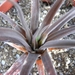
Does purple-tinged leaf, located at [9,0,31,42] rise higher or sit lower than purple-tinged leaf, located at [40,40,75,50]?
higher

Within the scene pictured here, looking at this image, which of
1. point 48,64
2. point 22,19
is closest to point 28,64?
point 48,64

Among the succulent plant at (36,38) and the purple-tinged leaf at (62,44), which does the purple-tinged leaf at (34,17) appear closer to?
the succulent plant at (36,38)

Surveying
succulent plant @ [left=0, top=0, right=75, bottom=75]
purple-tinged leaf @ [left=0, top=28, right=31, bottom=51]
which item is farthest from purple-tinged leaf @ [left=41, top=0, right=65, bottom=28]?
purple-tinged leaf @ [left=0, top=28, right=31, bottom=51]

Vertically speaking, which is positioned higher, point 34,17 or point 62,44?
point 34,17

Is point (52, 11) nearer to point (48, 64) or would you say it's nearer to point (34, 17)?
point (34, 17)

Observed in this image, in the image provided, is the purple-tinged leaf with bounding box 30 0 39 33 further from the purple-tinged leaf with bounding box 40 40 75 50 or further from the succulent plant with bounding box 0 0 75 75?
the purple-tinged leaf with bounding box 40 40 75 50

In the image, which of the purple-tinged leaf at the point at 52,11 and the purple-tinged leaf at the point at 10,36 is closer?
the purple-tinged leaf at the point at 10,36

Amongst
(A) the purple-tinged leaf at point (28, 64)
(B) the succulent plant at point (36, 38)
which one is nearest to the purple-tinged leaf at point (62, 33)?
(B) the succulent plant at point (36, 38)

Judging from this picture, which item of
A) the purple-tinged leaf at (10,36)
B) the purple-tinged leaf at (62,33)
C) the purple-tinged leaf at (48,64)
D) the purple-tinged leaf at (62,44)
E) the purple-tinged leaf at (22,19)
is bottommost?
the purple-tinged leaf at (48,64)

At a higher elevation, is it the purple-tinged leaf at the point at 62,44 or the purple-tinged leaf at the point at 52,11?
the purple-tinged leaf at the point at 52,11

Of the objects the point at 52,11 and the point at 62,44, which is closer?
the point at 62,44

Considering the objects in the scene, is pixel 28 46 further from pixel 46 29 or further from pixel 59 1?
pixel 59 1
